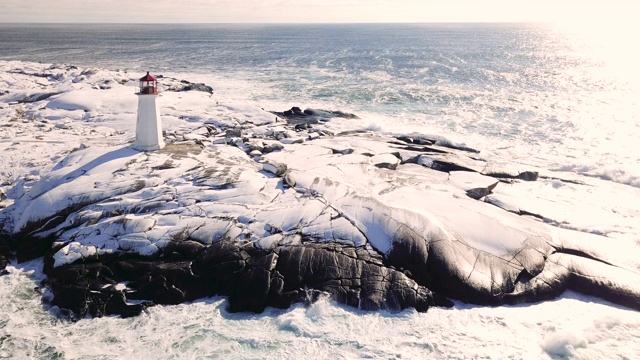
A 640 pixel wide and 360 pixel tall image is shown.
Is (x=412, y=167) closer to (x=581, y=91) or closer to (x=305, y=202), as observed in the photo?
(x=305, y=202)

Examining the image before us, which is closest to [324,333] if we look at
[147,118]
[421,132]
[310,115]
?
[147,118]

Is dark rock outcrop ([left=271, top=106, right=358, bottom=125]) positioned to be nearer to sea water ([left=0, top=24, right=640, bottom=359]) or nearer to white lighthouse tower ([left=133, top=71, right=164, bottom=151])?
sea water ([left=0, top=24, right=640, bottom=359])

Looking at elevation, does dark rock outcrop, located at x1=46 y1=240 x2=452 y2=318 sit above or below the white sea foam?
above

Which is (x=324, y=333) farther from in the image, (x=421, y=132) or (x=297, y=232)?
(x=421, y=132)

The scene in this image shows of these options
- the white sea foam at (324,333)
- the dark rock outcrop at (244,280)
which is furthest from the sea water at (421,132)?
the dark rock outcrop at (244,280)

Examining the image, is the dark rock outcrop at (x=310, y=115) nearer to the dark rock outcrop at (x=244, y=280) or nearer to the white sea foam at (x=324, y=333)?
the dark rock outcrop at (x=244, y=280)

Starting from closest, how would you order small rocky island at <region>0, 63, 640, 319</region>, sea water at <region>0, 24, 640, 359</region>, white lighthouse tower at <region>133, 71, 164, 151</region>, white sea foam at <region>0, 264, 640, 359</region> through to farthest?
white sea foam at <region>0, 264, 640, 359</region>
sea water at <region>0, 24, 640, 359</region>
small rocky island at <region>0, 63, 640, 319</region>
white lighthouse tower at <region>133, 71, 164, 151</region>

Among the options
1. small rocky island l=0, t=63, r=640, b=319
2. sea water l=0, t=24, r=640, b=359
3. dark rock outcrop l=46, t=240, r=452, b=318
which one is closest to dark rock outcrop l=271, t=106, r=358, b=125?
sea water l=0, t=24, r=640, b=359
